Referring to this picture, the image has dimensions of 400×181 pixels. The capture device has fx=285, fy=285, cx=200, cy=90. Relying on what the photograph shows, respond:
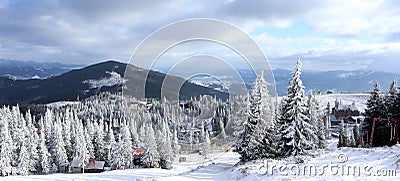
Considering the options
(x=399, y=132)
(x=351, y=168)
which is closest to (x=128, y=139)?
(x=399, y=132)

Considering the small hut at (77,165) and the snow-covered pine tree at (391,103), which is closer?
the snow-covered pine tree at (391,103)

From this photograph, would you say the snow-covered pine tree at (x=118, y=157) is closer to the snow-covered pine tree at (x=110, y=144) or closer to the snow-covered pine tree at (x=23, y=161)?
the snow-covered pine tree at (x=110, y=144)

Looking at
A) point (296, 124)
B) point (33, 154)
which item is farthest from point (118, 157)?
point (296, 124)

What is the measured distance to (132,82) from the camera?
18.3 metres

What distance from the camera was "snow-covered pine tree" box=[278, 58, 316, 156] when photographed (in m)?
26.0

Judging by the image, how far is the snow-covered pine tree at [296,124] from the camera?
2605 centimetres

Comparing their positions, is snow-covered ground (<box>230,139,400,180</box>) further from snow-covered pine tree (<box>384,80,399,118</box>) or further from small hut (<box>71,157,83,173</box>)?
small hut (<box>71,157,83,173</box>)

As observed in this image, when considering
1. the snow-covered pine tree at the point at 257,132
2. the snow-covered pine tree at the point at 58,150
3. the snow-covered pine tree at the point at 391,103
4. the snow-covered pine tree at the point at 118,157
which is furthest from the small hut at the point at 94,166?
the snow-covered pine tree at the point at 391,103

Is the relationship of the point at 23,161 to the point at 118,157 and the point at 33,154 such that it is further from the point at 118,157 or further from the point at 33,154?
the point at 118,157

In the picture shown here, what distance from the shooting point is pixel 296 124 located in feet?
86.5

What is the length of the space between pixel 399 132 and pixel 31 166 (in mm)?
59884

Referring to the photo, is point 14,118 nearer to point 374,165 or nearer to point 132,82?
point 132,82

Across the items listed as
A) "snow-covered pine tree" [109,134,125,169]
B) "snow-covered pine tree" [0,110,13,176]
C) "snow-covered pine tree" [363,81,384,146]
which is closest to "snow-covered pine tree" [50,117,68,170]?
"snow-covered pine tree" [0,110,13,176]

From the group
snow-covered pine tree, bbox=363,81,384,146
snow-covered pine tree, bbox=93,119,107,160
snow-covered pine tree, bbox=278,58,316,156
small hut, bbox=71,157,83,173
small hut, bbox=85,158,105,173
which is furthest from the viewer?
snow-covered pine tree, bbox=93,119,107,160
